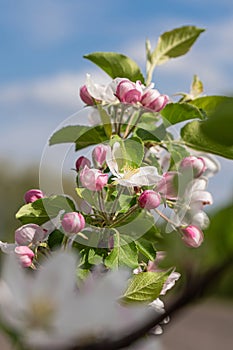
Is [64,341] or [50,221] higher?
[64,341]

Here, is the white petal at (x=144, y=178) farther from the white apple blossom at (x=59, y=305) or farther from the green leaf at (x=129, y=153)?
the white apple blossom at (x=59, y=305)

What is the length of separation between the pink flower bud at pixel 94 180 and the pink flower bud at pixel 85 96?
0.14 meters

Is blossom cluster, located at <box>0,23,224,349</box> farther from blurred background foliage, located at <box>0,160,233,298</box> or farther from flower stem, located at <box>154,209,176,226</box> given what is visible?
blurred background foliage, located at <box>0,160,233,298</box>

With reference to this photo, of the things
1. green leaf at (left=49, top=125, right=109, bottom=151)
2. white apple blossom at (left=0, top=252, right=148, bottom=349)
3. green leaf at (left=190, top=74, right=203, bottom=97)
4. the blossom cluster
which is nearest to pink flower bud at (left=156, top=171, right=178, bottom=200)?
the blossom cluster

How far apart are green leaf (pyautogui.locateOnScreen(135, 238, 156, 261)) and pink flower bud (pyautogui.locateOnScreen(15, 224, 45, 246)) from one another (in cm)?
10

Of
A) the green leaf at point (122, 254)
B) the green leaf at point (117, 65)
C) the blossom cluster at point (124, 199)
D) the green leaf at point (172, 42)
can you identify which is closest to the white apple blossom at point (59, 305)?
the blossom cluster at point (124, 199)

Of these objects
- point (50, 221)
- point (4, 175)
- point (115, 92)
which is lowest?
point (4, 175)

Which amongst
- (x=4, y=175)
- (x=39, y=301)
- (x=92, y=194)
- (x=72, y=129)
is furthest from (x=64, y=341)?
(x=4, y=175)

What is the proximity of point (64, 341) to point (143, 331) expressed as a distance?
54 millimetres

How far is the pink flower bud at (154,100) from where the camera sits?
2.17ft

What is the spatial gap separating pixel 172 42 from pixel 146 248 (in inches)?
13.8

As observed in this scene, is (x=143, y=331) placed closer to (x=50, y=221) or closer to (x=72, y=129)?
(x=50, y=221)

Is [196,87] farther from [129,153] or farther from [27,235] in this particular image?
[27,235]

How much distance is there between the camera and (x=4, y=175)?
12.1 meters
